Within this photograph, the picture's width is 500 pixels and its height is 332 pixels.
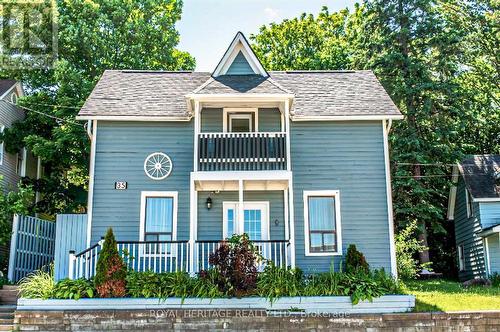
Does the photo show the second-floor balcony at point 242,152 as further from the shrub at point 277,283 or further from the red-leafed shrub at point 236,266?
the shrub at point 277,283

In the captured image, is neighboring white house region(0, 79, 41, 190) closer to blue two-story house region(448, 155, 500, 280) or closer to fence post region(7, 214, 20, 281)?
fence post region(7, 214, 20, 281)

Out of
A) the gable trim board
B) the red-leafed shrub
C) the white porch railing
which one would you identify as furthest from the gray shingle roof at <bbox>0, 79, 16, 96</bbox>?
the red-leafed shrub

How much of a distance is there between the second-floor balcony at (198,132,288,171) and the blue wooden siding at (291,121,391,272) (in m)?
1.05

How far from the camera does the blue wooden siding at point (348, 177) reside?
48.3 feet

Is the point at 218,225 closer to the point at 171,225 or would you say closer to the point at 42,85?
the point at 171,225

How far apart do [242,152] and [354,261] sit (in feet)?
13.1

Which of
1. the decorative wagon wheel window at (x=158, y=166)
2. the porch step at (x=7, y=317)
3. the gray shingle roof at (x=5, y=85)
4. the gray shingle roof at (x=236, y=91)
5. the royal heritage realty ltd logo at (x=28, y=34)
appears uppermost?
the royal heritage realty ltd logo at (x=28, y=34)

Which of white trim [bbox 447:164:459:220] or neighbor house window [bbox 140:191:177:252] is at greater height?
white trim [bbox 447:164:459:220]

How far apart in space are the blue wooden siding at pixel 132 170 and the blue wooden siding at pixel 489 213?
489 inches

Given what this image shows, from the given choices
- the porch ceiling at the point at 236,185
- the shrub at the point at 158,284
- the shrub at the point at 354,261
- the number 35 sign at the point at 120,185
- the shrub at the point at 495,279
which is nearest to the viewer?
the shrub at the point at 158,284

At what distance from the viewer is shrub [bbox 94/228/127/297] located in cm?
1221

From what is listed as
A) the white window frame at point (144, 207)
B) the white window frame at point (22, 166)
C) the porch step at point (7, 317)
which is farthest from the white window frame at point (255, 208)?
the white window frame at point (22, 166)

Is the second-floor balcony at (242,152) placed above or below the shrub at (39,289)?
above

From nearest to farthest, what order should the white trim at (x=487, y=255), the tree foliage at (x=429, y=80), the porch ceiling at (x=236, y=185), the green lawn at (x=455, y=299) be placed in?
the green lawn at (x=455, y=299), the porch ceiling at (x=236, y=185), the white trim at (x=487, y=255), the tree foliage at (x=429, y=80)
